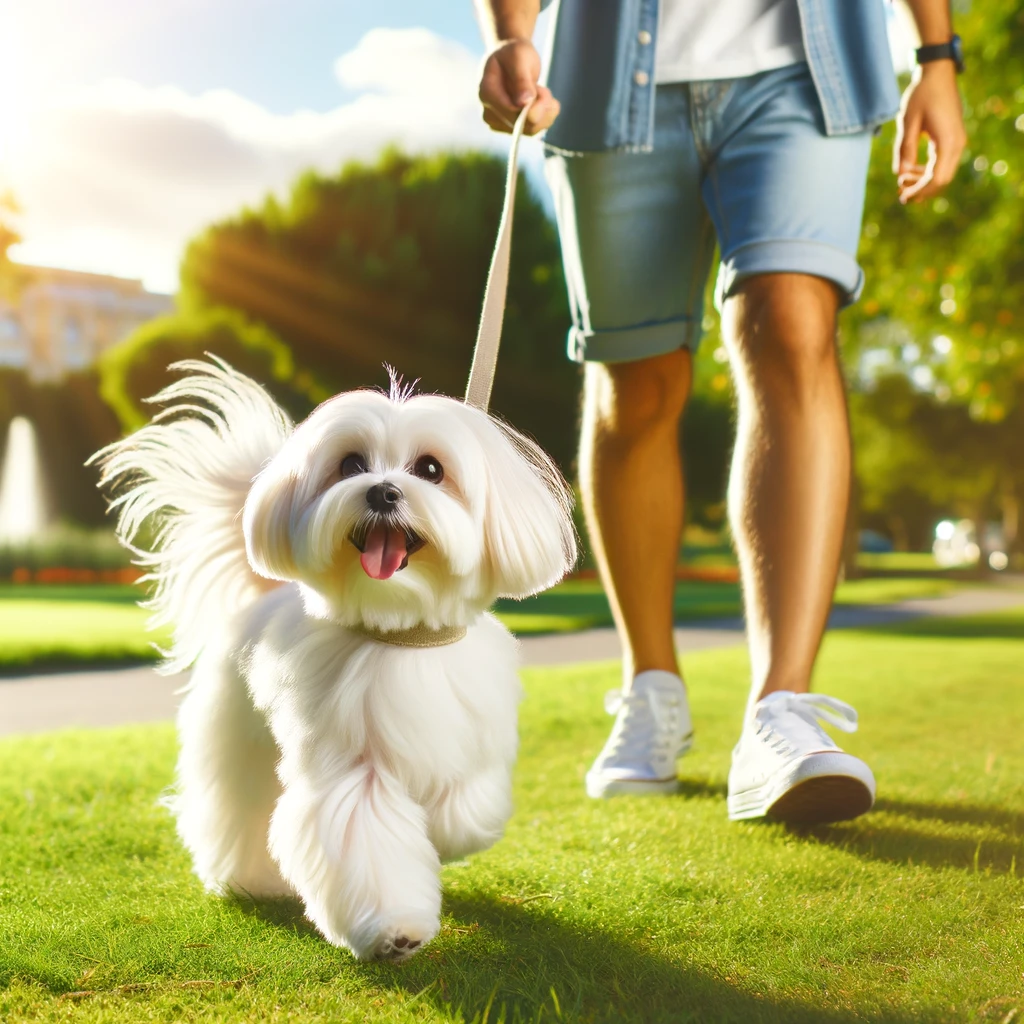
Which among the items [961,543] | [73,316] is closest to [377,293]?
[73,316]

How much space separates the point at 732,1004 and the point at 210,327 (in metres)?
26.2

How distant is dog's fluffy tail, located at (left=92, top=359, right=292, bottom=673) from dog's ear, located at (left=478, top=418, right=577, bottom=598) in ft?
2.30

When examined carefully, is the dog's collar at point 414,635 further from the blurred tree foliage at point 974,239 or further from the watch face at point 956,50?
the blurred tree foliage at point 974,239

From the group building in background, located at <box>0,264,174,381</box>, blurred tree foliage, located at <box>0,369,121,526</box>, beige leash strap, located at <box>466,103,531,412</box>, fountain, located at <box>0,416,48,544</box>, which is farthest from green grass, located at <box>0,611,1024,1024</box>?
building in background, located at <box>0,264,174,381</box>

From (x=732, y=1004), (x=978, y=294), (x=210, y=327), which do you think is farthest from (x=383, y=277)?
(x=732, y=1004)

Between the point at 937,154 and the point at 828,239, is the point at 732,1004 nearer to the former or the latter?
the point at 828,239

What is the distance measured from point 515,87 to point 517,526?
48.9 inches

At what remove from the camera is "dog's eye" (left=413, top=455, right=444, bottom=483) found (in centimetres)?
203

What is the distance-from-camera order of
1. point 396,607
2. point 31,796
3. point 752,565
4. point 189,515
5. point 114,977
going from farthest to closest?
point 31,796
point 752,565
point 189,515
point 396,607
point 114,977

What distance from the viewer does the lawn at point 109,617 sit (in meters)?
8.25

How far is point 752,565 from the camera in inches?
116

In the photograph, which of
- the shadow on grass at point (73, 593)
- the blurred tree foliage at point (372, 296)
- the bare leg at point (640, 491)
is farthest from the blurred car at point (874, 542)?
the bare leg at point (640, 491)

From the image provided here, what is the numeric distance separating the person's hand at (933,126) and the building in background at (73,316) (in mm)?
62181

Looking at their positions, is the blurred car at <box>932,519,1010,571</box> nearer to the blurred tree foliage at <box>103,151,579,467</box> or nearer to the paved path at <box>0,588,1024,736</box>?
the blurred tree foliage at <box>103,151,579,467</box>
